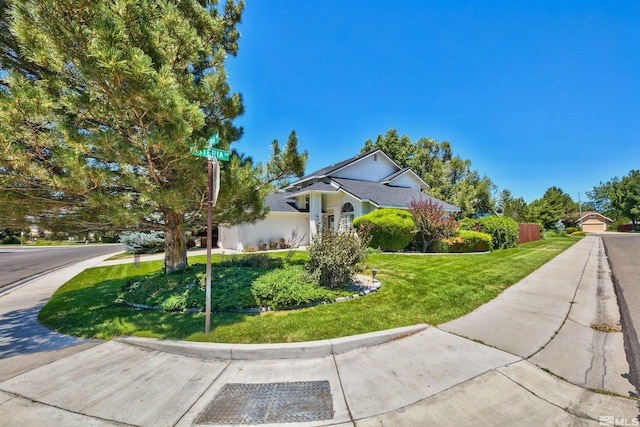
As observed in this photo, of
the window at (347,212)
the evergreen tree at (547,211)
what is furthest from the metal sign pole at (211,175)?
the evergreen tree at (547,211)

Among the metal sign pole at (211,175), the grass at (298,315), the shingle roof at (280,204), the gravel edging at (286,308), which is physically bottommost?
the grass at (298,315)

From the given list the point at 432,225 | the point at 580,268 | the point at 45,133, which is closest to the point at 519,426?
the point at 45,133

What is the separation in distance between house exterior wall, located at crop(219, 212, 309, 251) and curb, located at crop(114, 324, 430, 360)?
1432 centimetres

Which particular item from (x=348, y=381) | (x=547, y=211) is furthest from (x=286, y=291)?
(x=547, y=211)

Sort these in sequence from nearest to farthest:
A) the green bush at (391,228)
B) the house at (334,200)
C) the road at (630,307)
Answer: the road at (630,307)
the green bush at (391,228)
the house at (334,200)

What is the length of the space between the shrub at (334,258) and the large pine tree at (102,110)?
225 cm

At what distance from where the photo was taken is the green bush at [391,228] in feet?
46.6

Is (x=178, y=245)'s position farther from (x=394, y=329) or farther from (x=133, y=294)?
(x=394, y=329)

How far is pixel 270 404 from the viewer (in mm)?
2889

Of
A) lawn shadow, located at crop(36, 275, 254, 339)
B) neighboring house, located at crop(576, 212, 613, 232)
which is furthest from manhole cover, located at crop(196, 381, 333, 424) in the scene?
neighboring house, located at crop(576, 212, 613, 232)

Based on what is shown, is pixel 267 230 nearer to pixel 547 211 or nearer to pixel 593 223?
pixel 547 211

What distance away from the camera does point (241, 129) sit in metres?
7.65

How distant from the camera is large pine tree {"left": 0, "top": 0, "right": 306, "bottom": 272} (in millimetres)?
3936

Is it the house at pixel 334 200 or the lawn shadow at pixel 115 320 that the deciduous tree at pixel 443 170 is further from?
the lawn shadow at pixel 115 320
